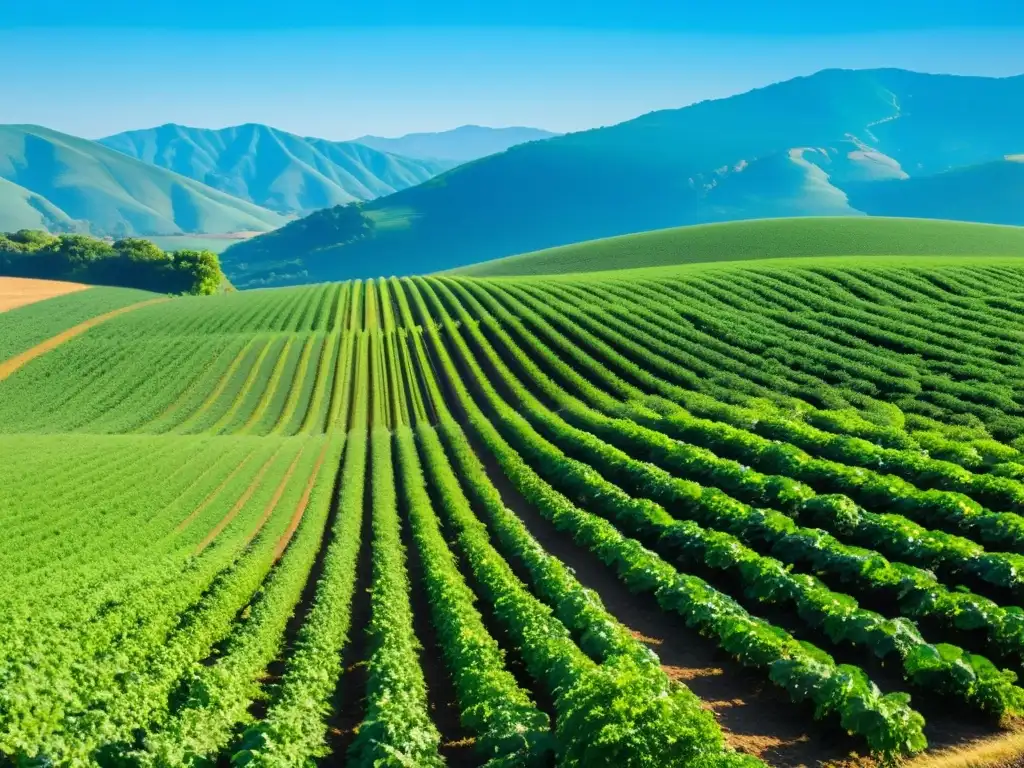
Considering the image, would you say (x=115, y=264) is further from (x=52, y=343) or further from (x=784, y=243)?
(x=784, y=243)

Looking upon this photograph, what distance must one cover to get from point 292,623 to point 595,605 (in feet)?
26.7

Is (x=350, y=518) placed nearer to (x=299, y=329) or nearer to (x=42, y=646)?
(x=42, y=646)

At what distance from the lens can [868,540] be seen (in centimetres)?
1909

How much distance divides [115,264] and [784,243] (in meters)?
99.3

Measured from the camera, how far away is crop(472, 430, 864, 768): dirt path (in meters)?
12.4

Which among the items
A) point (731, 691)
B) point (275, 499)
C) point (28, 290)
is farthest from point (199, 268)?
point (731, 691)

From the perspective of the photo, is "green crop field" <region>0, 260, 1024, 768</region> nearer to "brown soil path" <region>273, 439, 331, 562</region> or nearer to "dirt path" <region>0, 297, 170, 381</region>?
"brown soil path" <region>273, 439, 331, 562</region>

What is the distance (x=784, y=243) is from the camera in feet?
290

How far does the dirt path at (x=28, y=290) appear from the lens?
8762 centimetres

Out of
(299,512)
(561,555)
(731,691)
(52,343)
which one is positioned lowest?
(299,512)

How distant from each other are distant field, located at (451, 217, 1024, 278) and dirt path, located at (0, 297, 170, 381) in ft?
168

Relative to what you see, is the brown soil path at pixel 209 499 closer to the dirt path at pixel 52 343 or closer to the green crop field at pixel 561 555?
the green crop field at pixel 561 555

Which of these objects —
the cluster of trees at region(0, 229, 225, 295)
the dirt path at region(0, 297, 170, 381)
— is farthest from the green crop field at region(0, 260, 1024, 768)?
the cluster of trees at region(0, 229, 225, 295)

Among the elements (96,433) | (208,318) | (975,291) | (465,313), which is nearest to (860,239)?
(975,291)
